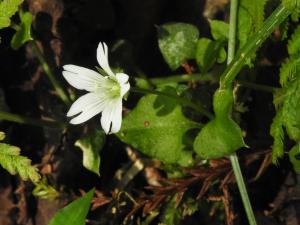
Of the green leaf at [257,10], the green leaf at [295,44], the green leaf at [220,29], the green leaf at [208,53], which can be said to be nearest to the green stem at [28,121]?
the green leaf at [208,53]

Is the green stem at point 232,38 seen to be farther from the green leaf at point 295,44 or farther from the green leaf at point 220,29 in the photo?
the green leaf at point 295,44

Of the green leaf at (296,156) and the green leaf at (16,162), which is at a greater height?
the green leaf at (16,162)

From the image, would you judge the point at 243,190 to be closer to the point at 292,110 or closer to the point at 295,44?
the point at 292,110

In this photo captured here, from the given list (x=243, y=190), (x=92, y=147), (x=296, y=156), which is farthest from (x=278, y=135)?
(x=92, y=147)

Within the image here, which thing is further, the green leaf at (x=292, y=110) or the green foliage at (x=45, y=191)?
the green foliage at (x=45, y=191)

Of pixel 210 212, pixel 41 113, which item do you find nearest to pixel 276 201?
pixel 210 212

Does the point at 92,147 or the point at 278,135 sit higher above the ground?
the point at 278,135

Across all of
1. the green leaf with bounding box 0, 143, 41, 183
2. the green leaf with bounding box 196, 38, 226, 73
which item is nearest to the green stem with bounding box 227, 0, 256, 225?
the green leaf with bounding box 196, 38, 226, 73
